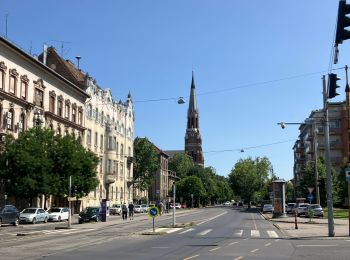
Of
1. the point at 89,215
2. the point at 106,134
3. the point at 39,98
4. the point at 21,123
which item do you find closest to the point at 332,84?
the point at 89,215

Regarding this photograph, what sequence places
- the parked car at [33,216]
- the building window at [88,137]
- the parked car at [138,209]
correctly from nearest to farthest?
the parked car at [33,216] < the building window at [88,137] < the parked car at [138,209]

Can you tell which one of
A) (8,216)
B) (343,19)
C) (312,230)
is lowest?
(312,230)

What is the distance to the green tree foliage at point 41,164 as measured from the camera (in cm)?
4694

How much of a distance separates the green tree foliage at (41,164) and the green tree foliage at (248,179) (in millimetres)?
86924

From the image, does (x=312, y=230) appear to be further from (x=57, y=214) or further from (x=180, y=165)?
(x=180, y=165)

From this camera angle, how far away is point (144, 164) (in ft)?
346

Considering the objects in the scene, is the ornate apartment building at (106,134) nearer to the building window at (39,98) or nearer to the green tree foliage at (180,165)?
the building window at (39,98)

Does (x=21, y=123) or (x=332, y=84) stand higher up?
(x=21, y=123)

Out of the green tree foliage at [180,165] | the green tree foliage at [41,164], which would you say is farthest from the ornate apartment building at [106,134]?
the green tree foliage at [180,165]

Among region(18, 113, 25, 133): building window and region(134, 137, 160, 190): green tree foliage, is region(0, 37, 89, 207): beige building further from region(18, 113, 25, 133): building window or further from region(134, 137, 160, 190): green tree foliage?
region(134, 137, 160, 190): green tree foliage

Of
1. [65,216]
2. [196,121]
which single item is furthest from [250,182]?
[65,216]

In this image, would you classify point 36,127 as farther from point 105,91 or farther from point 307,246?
point 307,246

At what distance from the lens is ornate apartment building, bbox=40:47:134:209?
71.9 meters

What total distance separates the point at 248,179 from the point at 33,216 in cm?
9743
